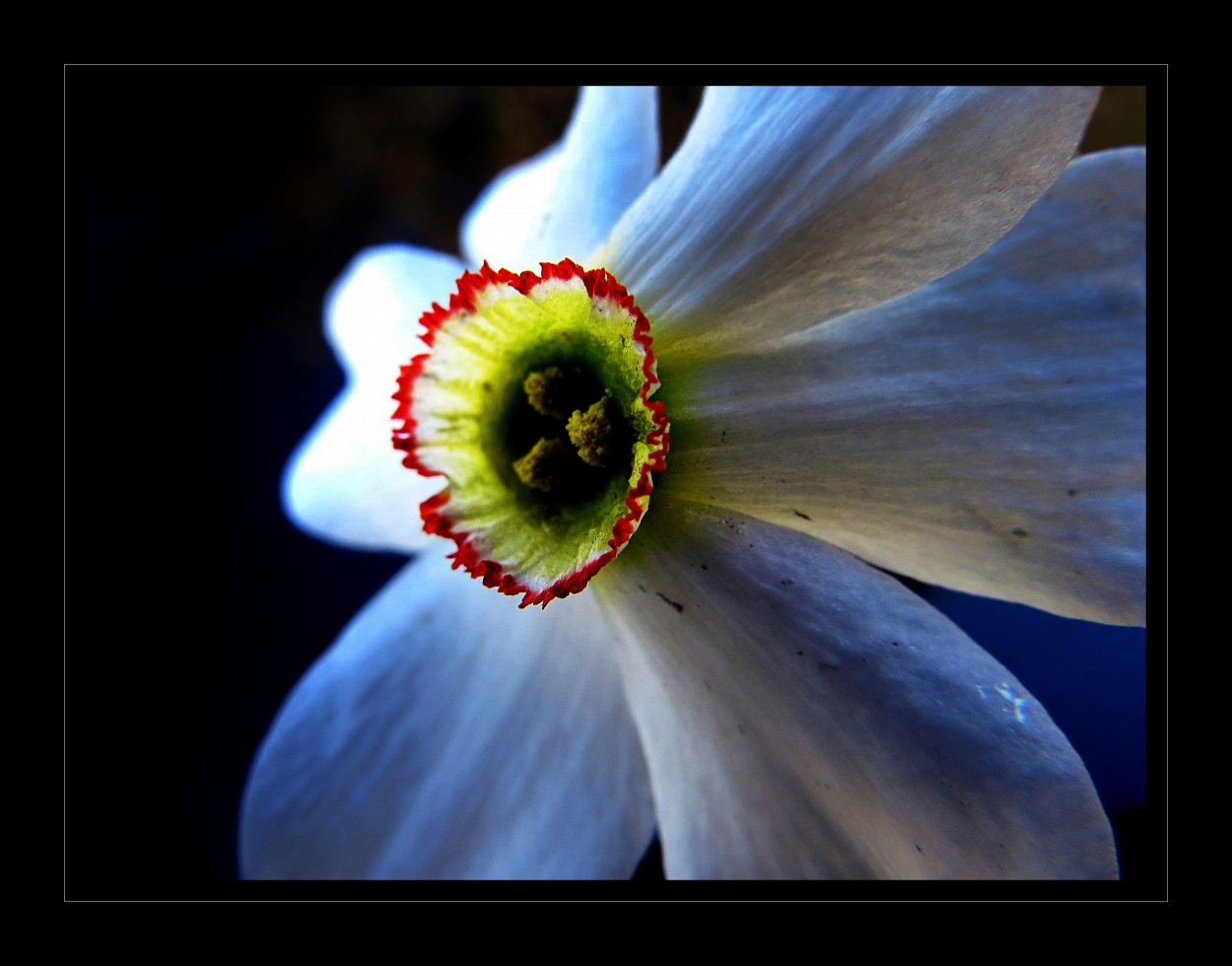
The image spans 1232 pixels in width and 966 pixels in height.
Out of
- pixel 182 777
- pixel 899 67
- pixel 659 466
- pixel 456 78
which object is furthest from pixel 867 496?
pixel 182 777

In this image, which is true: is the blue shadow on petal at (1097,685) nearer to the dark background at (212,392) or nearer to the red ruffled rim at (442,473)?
the red ruffled rim at (442,473)

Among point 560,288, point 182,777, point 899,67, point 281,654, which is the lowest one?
point 182,777

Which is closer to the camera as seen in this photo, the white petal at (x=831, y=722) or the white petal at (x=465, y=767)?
the white petal at (x=831, y=722)

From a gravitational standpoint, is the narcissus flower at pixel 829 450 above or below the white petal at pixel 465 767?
above

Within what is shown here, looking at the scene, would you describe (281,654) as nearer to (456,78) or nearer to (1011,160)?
(456,78)

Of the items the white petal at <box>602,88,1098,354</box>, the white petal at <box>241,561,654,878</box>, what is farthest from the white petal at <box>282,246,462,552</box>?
the white petal at <box>602,88,1098,354</box>

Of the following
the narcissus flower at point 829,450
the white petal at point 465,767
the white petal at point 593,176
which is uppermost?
the white petal at point 593,176

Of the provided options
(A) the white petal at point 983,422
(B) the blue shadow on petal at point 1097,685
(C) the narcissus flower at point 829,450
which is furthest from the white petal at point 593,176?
(B) the blue shadow on petal at point 1097,685

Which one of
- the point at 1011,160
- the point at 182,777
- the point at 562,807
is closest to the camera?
the point at 1011,160
